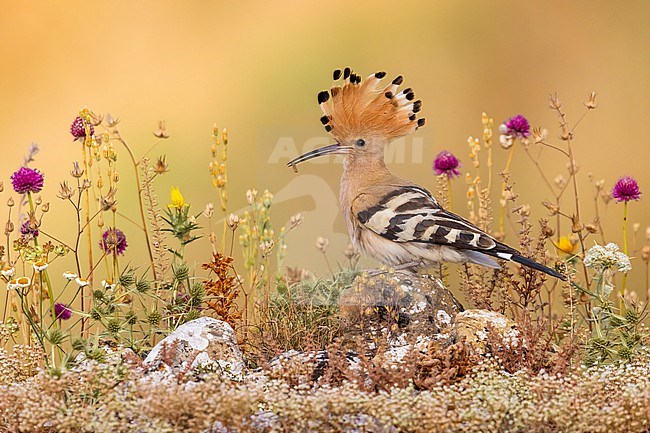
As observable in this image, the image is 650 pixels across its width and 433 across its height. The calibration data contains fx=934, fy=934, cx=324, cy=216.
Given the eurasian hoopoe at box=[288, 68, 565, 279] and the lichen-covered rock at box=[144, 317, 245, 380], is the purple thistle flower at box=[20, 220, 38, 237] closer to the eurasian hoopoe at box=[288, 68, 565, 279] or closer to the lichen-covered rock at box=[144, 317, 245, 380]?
the lichen-covered rock at box=[144, 317, 245, 380]

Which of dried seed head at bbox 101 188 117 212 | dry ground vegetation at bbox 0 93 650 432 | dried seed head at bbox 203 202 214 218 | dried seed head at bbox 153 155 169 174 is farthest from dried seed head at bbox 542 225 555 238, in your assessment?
dried seed head at bbox 101 188 117 212

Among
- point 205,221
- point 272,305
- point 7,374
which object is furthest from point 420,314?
point 7,374

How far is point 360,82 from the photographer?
4980mm

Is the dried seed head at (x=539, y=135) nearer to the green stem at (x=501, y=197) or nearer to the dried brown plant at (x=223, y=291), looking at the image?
the green stem at (x=501, y=197)

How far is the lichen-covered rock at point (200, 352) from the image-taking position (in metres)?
4.29

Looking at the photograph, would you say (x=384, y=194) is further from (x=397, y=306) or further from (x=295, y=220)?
(x=397, y=306)

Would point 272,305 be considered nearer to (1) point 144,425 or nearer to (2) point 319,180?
(2) point 319,180

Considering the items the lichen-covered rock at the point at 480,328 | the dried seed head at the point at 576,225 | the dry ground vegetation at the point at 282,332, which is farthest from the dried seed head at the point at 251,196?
the dried seed head at the point at 576,225

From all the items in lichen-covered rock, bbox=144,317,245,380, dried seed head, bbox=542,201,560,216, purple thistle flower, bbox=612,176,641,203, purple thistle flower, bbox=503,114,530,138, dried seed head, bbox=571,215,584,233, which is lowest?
lichen-covered rock, bbox=144,317,245,380

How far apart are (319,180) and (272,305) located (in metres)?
0.81

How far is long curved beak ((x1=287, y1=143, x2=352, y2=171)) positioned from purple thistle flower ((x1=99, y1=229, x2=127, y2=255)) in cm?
105

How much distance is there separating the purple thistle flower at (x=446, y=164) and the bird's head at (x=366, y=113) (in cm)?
65

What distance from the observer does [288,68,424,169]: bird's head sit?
4992mm

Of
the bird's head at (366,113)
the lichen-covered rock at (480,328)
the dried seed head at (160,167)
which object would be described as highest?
the bird's head at (366,113)
